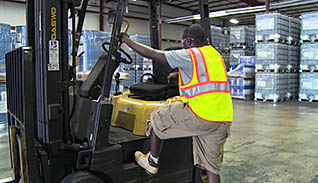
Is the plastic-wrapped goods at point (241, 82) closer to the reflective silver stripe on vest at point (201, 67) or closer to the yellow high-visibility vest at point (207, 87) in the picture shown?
the yellow high-visibility vest at point (207, 87)

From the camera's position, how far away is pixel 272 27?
1114 centimetres

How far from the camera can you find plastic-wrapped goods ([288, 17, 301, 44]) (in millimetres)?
11844

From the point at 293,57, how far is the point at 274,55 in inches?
65.1

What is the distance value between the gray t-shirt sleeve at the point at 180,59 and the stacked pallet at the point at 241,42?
11540mm

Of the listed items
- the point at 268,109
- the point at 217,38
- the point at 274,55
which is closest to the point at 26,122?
the point at 268,109

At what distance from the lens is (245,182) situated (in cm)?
374

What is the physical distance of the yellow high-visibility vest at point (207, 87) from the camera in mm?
2426

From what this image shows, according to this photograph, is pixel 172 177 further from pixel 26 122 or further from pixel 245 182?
pixel 26 122

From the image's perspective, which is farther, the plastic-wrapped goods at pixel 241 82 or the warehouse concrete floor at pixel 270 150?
the plastic-wrapped goods at pixel 241 82

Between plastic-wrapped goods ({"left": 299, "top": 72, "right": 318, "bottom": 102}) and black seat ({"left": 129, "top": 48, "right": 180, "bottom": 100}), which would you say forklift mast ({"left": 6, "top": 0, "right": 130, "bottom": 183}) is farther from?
plastic-wrapped goods ({"left": 299, "top": 72, "right": 318, "bottom": 102})

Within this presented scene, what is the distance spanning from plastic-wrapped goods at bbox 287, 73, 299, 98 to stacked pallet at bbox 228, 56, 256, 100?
1.40m

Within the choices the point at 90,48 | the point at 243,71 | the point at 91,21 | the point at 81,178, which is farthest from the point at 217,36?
the point at 81,178

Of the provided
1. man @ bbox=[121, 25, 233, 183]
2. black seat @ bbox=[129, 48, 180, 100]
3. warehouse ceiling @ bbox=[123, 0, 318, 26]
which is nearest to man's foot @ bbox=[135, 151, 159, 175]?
man @ bbox=[121, 25, 233, 183]

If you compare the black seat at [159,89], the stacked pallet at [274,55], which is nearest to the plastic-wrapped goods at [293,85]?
the stacked pallet at [274,55]
